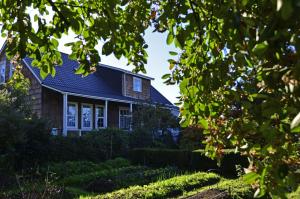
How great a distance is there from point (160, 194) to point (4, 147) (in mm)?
6016

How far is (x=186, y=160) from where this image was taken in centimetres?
1608

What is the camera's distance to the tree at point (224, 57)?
57.2 inches

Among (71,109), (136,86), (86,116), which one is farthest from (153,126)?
(136,86)

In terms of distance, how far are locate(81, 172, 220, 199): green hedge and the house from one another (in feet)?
34.0

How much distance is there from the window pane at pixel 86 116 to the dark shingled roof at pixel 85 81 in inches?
42.5

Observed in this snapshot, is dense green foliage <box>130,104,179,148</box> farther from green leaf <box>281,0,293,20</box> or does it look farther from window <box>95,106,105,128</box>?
green leaf <box>281,0,293,20</box>

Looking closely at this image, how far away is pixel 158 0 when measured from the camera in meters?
3.56

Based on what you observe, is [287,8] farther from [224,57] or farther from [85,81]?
[85,81]

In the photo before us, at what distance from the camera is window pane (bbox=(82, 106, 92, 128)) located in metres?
24.5

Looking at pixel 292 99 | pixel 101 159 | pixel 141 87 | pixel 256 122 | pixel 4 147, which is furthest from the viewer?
pixel 141 87

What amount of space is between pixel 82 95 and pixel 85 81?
2.94 m

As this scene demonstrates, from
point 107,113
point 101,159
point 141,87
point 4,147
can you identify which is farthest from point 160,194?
point 141,87

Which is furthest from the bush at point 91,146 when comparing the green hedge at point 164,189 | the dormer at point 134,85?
the dormer at point 134,85

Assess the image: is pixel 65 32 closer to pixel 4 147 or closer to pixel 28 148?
pixel 4 147
